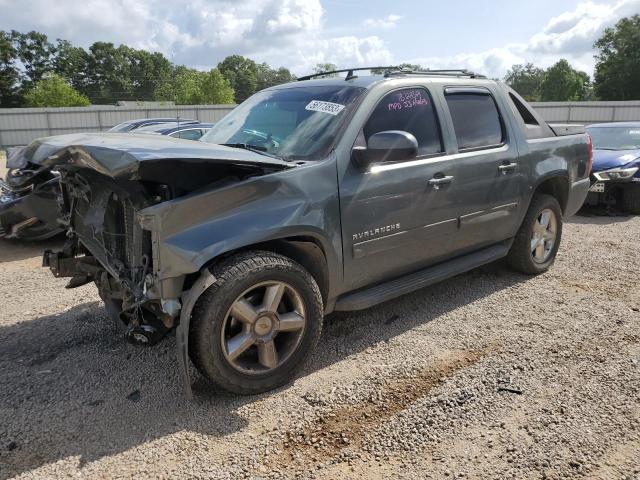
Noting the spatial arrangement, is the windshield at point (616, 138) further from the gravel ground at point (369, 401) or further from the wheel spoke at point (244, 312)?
the wheel spoke at point (244, 312)

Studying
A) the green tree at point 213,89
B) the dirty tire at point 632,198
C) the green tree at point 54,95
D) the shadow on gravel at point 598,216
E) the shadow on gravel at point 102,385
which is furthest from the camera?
the green tree at point 54,95

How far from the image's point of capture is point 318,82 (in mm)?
4102

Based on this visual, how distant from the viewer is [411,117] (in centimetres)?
386

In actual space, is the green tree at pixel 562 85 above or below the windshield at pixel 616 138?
above

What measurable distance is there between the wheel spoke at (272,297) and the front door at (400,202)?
1.85ft

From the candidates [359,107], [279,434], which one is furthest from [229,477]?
[359,107]

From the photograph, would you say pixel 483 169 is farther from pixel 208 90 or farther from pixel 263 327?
pixel 208 90

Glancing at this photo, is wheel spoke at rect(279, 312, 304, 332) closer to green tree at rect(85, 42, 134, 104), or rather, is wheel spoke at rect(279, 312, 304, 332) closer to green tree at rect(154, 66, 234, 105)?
green tree at rect(154, 66, 234, 105)

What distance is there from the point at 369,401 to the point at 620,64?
64075mm

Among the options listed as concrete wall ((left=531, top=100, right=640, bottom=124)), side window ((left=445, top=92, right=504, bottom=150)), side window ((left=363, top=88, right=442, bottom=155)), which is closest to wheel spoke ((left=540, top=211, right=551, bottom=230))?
side window ((left=445, top=92, right=504, bottom=150))

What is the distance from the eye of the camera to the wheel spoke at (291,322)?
3.11 m

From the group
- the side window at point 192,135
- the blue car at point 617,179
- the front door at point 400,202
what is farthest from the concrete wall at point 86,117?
the front door at point 400,202

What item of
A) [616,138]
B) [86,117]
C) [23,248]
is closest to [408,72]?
[23,248]

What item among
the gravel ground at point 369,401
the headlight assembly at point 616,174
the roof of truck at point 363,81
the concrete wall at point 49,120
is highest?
the concrete wall at point 49,120
